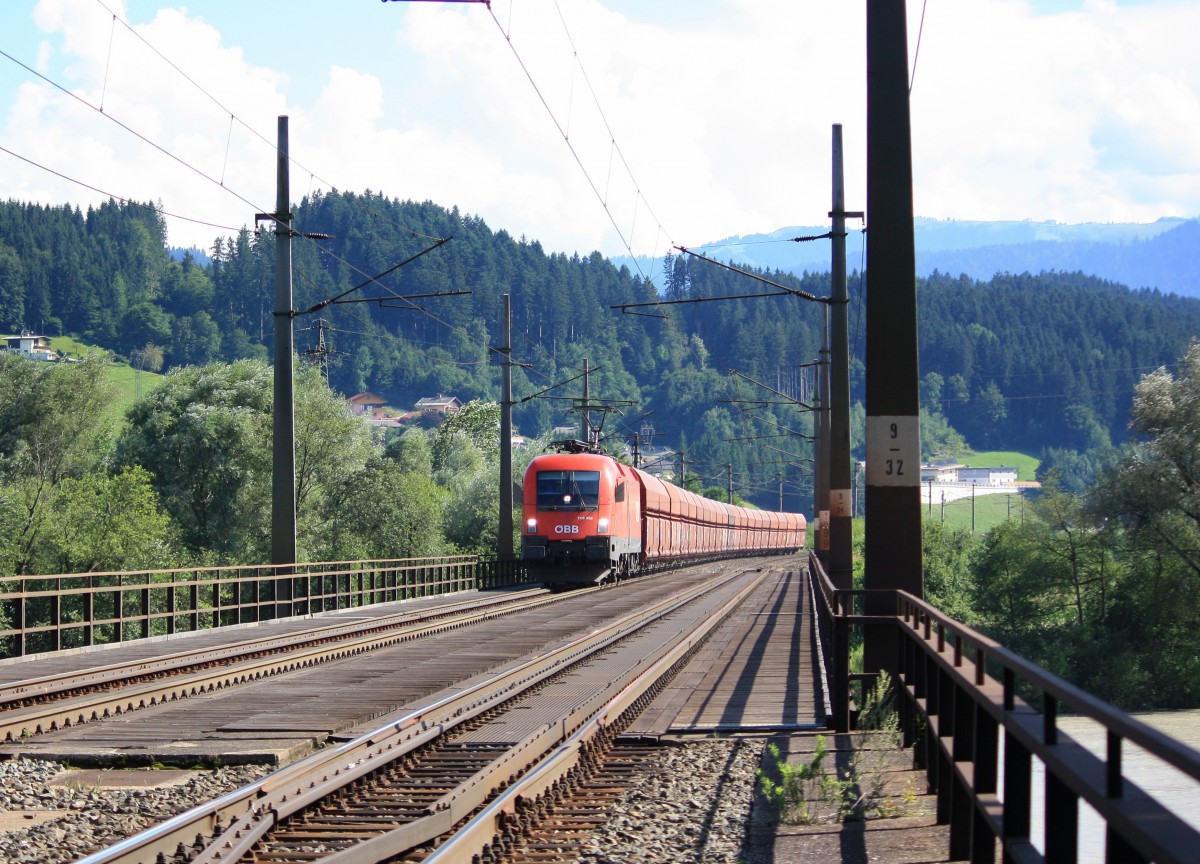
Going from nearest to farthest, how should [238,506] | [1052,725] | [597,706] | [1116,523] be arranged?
[1052,725] → [597,706] → [1116,523] → [238,506]

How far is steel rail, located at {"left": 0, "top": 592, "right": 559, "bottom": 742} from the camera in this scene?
11.8 meters

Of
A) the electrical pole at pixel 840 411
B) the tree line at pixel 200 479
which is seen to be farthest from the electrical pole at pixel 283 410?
the tree line at pixel 200 479

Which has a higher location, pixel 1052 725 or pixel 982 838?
pixel 1052 725

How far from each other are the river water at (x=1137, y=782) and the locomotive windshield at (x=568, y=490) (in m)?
12.9

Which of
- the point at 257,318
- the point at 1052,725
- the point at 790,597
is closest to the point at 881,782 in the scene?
the point at 1052,725

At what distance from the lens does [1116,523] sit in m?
49.8

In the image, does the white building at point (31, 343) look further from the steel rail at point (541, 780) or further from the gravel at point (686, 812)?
the gravel at point (686, 812)

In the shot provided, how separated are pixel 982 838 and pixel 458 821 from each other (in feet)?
10.0

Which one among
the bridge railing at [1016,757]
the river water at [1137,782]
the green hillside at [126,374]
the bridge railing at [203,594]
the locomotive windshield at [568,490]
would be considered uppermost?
the green hillside at [126,374]

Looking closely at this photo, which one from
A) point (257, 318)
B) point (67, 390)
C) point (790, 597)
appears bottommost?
point (790, 597)

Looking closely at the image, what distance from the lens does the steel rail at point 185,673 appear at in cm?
1184

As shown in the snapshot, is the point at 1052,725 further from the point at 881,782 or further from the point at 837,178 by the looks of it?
the point at 837,178

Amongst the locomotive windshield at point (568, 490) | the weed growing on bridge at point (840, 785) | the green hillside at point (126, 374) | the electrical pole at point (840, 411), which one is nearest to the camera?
the weed growing on bridge at point (840, 785)

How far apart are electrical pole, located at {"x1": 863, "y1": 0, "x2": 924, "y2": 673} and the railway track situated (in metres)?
2.61
